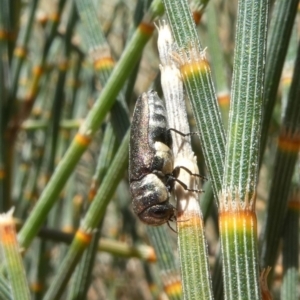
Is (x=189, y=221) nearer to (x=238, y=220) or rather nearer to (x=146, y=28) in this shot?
(x=238, y=220)

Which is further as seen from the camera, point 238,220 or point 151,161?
point 151,161

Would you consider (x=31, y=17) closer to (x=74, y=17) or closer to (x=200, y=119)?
(x=74, y=17)

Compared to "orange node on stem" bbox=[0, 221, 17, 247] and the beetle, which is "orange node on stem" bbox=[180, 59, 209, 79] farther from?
"orange node on stem" bbox=[0, 221, 17, 247]

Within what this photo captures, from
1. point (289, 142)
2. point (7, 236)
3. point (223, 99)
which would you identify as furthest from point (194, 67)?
point (223, 99)

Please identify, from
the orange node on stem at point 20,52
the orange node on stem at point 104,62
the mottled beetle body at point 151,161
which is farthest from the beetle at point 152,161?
the orange node on stem at point 20,52

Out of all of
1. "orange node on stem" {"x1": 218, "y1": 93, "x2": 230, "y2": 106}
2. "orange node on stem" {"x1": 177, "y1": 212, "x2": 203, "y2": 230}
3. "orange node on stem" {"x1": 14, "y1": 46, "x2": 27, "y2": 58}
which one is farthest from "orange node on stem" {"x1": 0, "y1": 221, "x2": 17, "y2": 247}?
"orange node on stem" {"x1": 14, "y1": 46, "x2": 27, "y2": 58}

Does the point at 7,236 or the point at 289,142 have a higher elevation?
the point at 289,142
